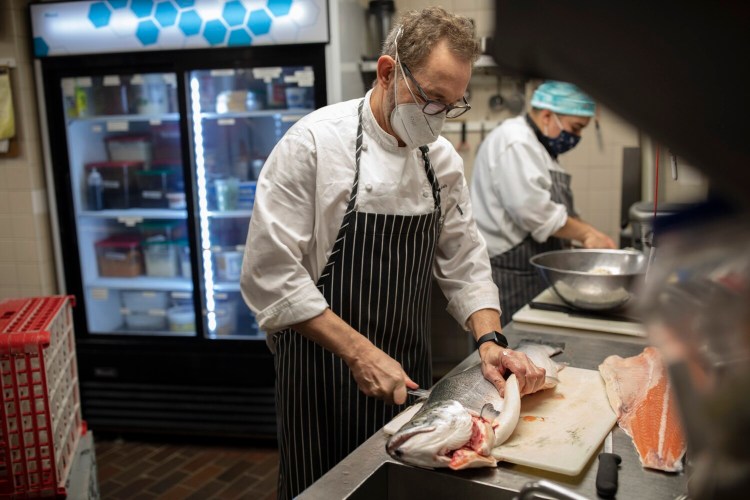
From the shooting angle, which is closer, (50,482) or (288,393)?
(288,393)

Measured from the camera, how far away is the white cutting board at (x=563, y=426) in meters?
1.47

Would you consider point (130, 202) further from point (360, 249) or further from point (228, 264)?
point (360, 249)

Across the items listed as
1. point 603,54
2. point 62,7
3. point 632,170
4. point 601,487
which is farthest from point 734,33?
point 632,170

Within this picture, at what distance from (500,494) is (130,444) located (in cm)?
338

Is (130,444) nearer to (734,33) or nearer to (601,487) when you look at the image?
(601,487)

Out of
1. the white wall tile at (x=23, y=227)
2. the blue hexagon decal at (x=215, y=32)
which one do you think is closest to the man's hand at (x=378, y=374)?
the blue hexagon decal at (x=215, y=32)

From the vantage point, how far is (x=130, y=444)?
163 inches

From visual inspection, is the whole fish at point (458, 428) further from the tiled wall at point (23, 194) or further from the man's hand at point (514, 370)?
the tiled wall at point (23, 194)

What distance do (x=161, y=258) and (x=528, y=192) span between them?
248 centimetres

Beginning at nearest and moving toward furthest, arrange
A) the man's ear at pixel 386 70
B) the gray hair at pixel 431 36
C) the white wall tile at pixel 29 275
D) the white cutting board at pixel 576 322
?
the gray hair at pixel 431 36
the man's ear at pixel 386 70
the white cutting board at pixel 576 322
the white wall tile at pixel 29 275

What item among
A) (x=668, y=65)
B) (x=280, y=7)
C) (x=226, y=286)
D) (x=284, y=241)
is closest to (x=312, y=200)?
(x=284, y=241)

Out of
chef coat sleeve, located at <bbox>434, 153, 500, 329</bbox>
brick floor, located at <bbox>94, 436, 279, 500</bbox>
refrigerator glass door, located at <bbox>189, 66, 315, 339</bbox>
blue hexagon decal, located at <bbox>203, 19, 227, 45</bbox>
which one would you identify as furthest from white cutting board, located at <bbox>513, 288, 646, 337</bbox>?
blue hexagon decal, located at <bbox>203, 19, 227, 45</bbox>

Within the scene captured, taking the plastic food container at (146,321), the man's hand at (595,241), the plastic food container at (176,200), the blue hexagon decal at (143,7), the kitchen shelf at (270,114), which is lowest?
the plastic food container at (146,321)

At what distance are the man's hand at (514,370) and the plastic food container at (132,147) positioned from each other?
322 centimetres
